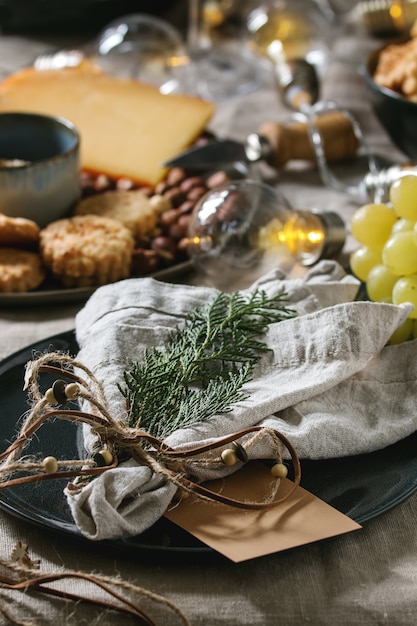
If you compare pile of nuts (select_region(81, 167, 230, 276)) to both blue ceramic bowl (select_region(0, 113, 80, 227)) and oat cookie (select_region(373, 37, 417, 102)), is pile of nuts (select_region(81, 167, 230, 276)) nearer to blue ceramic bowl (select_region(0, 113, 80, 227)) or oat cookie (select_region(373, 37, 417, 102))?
blue ceramic bowl (select_region(0, 113, 80, 227))

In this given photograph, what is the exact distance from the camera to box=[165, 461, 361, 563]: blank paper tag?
50 cm

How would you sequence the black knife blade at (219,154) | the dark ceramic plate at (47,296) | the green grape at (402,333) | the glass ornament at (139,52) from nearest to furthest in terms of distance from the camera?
the green grape at (402,333) < the dark ceramic plate at (47,296) < the black knife blade at (219,154) < the glass ornament at (139,52)

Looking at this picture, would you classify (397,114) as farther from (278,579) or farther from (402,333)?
(278,579)

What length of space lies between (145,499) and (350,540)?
13cm

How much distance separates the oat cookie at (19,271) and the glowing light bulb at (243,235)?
151 mm

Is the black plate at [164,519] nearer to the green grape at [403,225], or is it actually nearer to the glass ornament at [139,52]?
the green grape at [403,225]

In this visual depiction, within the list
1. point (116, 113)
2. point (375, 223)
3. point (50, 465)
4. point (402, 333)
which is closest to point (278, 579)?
point (50, 465)

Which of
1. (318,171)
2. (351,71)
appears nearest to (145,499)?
(318,171)

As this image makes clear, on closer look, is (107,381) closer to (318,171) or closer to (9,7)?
(318,171)

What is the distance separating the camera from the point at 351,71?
141 centimetres

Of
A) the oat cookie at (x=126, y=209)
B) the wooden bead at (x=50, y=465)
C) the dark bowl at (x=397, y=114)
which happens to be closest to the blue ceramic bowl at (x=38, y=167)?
the oat cookie at (x=126, y=209)

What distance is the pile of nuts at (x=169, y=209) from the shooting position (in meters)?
0.89

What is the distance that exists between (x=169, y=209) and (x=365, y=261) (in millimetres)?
280

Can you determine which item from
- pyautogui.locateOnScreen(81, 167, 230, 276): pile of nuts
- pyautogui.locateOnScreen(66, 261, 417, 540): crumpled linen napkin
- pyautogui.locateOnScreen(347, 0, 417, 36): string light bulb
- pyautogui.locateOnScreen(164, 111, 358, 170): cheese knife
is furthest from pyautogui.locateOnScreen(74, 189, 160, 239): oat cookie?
pyautogui.locateOnScreen(347, 0, 417, 36): string light bulb
